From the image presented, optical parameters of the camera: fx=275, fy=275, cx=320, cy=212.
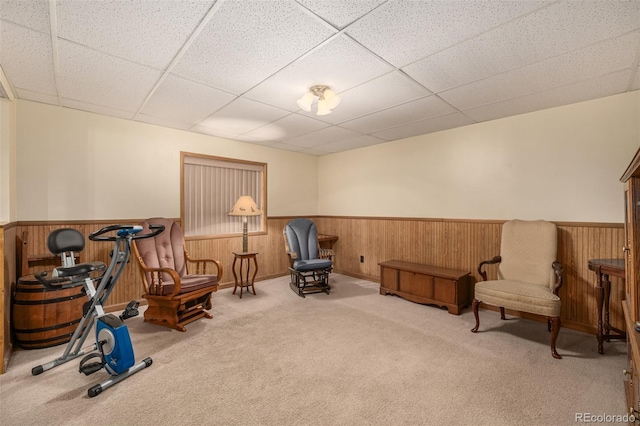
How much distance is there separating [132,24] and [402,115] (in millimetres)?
2743

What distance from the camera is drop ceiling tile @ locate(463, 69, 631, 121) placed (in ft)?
8.01

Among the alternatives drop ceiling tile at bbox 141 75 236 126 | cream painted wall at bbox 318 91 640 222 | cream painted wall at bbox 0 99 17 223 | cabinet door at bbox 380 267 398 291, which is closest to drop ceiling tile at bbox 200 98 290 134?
drop ceiling tile at bbox 141 75 236 126

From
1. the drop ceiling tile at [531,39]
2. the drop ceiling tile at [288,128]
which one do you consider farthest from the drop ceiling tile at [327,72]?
the drop ceiling tile at [288,128]

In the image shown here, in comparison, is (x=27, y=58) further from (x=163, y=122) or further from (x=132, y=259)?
(x=132, y=259)

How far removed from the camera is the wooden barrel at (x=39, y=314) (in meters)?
2.43

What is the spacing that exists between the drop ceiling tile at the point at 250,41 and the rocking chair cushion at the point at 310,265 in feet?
8.42

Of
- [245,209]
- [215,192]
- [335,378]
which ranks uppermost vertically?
[215,192]

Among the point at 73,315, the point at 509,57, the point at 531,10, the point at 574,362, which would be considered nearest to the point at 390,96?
the point at 509,57

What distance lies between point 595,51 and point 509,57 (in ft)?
1.84

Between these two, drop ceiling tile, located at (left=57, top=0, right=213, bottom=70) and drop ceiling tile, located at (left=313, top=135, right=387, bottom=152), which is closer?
drop ceiling tile, located at (left=57, top=0, right=213, bottom=70)

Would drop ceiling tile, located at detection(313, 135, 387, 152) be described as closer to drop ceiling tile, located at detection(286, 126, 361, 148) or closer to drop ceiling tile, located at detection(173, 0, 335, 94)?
drop ceiling tile, located at detection(286, 126, 361, 148)

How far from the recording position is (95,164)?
10.9 feet

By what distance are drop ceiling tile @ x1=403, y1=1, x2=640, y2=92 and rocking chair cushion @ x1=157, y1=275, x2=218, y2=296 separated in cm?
296

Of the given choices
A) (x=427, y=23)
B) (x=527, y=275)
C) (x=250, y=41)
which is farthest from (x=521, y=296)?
(x=250, y=41)
